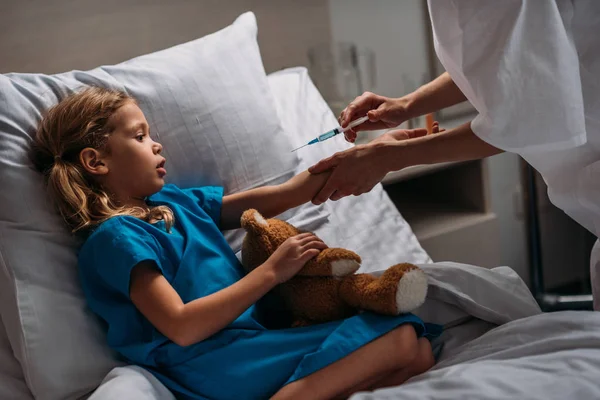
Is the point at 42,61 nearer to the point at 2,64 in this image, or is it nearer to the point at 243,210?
the point at 2,64

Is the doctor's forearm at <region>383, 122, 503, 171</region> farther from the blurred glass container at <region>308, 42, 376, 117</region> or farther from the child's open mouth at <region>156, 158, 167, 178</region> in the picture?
the blurred glass container at <region>308, 42, 376, 117</region>

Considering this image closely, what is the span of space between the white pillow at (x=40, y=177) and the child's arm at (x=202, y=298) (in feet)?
0.49

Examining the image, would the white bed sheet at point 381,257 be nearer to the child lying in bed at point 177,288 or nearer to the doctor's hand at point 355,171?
the child lying in bed at point 177,288

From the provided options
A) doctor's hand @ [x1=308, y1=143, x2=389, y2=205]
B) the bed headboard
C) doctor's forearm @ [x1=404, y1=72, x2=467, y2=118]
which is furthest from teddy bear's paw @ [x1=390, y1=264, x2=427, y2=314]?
the bed headboard

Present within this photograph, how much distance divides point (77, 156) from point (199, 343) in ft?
1.34

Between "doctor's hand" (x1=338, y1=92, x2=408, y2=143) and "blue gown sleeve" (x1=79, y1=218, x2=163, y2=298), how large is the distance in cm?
51

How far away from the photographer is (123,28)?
2012 millimetres

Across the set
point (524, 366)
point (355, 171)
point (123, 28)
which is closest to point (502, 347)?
point (524, 366)

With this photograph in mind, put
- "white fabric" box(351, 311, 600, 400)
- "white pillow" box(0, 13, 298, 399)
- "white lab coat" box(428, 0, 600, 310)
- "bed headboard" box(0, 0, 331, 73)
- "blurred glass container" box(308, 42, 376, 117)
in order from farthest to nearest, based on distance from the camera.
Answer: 1. "blurred glass container" box(308, 42, 376, 117)
2. "bed headboard" box(0, 0, 331, 73)
3. "white pillow" box(0, 13, 298, 399)
4. "white lab coat" box(428, 0, 600, 310)
5. "white fabric" box(351, 311, 600, 400)

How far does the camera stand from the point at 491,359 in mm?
1281

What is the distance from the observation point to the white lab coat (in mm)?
1257

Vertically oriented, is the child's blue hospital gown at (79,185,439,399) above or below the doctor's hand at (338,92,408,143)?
below

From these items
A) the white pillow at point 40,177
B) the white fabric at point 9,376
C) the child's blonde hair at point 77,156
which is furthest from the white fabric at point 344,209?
the white fabric at point 9,376

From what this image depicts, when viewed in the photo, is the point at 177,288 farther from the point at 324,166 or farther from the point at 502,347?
the point at 502,347
